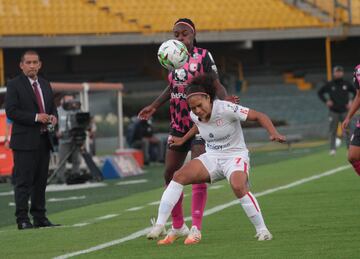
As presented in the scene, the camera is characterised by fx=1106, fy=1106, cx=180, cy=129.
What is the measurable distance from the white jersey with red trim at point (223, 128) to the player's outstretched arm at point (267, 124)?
0.19ft

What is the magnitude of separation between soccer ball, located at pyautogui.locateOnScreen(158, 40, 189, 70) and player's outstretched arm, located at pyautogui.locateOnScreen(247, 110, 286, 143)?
0.98m

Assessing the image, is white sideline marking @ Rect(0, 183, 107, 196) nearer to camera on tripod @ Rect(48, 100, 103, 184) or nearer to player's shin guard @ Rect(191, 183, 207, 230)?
camera on tripod @ Rect(48, 100, 103, 184)

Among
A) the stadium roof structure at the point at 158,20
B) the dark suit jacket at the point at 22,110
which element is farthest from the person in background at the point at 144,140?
the dark suit jacket at the point at 22,110

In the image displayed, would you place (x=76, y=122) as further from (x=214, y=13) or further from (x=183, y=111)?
(x=214, y=13)

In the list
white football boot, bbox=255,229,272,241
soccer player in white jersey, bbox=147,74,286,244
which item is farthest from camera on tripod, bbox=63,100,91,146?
white football boot, bbox=255,229,272,241

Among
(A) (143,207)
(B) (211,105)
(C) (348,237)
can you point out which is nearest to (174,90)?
(B) (211,105)

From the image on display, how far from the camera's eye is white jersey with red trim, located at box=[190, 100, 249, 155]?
31.0 ft

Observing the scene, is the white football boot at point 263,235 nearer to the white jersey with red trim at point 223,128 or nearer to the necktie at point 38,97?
the white jersey with red trim at point 223,128

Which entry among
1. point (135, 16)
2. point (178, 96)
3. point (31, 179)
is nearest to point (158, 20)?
point (135, 16)

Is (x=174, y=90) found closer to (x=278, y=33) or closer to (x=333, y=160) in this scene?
(x=333, y=160)

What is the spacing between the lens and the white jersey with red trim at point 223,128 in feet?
31.0

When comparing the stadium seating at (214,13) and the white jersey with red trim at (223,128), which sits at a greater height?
the stadium seating at (214,13)

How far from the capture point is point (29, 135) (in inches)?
507

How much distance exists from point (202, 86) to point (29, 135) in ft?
12.9
